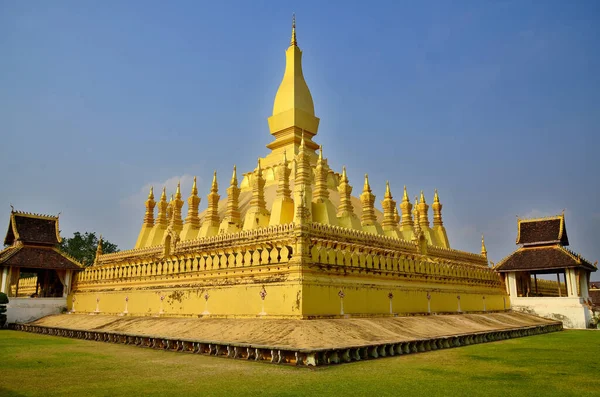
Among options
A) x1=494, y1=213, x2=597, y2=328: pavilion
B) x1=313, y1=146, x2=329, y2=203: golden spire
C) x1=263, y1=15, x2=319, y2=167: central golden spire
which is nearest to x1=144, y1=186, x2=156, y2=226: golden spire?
x1=263, y1=15, x2=319, y2=167: central golden spire

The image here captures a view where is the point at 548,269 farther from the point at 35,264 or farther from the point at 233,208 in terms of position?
the point at 35,264

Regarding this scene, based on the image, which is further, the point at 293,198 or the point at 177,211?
the point at 177,211

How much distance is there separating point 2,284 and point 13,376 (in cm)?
1607

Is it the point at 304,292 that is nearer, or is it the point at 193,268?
the point at 304,292

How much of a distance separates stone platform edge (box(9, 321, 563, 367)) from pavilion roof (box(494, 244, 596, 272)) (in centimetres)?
839

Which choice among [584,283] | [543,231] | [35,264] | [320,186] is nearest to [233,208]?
[320,186]

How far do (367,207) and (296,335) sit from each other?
36.4 ft

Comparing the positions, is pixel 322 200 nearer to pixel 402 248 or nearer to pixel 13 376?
pixel 402 248

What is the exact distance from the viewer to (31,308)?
23.0 meters

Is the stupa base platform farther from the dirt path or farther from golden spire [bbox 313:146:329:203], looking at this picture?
golden spire [bbox 313:146:329:203]

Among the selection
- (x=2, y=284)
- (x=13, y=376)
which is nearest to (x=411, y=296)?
(x=13, y=376)

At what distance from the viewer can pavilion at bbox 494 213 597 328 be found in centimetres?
2445

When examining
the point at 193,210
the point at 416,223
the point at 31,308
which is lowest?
the point at 31,308

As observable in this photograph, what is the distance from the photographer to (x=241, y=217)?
22062 millimetres
